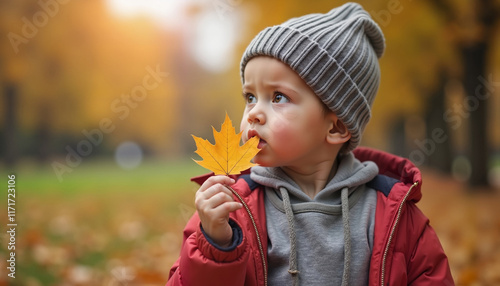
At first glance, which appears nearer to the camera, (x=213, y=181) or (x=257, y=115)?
(x=213, y=181)

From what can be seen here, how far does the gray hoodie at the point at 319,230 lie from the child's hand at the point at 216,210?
286 millimetres

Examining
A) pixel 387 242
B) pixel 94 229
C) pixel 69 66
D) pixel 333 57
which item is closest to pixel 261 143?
pixel 333 57

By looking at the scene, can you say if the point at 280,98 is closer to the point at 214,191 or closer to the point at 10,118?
the point at 214,191

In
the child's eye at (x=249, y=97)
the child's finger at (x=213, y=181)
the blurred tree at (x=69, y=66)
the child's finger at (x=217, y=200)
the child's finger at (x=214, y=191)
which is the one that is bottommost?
the child's finger at (x=217, y=200)

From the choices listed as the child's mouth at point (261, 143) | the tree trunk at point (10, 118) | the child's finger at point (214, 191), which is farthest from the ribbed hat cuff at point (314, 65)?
the tree trunk at point (10, 118)

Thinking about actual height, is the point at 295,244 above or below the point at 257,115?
below

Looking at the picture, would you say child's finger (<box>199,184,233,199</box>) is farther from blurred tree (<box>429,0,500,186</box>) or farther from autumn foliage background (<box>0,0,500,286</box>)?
blurred tree (<box>429,0,500,186</box>)

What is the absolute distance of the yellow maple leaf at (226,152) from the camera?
1.40 meters

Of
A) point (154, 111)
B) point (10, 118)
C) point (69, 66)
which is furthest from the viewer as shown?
point (154, 111)

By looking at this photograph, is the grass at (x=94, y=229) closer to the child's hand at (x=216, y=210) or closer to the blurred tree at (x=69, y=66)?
the blurred tree at (x=69, y=66)

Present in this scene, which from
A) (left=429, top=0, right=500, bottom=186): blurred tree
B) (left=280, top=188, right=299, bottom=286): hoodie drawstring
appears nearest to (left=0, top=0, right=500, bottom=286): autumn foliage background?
(left=429, top=0, right=500, bottom=186): blurred tree

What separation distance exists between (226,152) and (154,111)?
11.4 meters

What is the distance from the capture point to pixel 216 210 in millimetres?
1322

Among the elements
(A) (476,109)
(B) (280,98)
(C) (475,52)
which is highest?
(C) (475,52)
